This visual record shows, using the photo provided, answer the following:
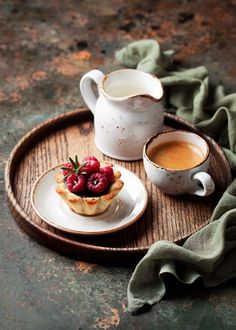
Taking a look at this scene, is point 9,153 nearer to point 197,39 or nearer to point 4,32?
point 4,32

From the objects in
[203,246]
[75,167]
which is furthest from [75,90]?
[203,246]

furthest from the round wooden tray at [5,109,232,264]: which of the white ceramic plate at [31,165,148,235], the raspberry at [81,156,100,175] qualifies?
the raspberry at [81,156,100,175]

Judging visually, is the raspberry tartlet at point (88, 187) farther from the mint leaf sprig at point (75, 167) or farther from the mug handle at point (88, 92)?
the mug handle at point (88, 92)

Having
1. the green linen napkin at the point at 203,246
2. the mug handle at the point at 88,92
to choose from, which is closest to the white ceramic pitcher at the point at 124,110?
the mug handle at the point at 88,92

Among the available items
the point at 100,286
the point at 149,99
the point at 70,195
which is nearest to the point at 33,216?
the point at 70,195

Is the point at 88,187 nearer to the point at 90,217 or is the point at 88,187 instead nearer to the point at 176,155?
the point at 90,217

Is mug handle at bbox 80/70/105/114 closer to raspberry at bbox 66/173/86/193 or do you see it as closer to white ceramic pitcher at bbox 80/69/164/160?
white ceramic pitcher at bbox 80/69/164/160
